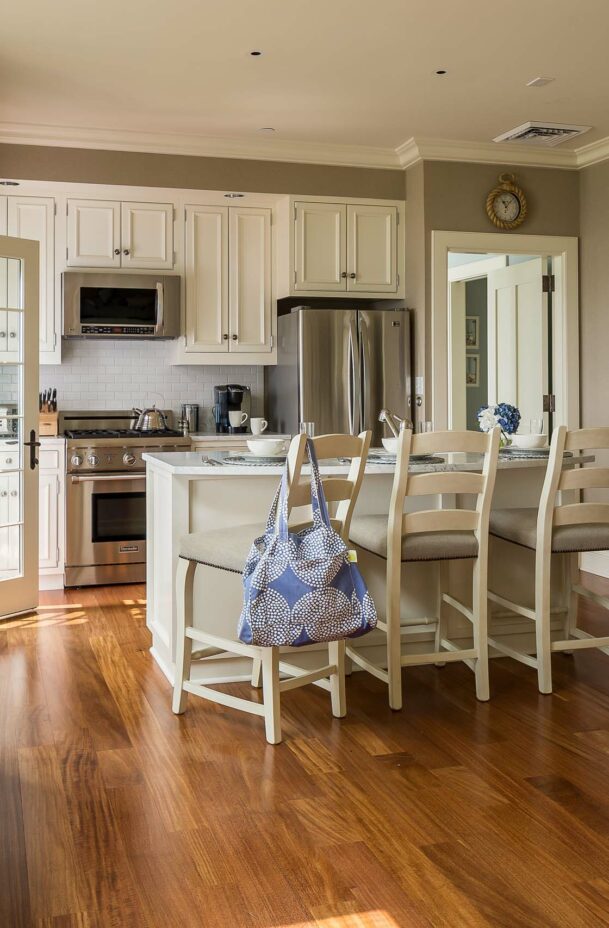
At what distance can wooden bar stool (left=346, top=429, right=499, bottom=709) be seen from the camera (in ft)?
10.4

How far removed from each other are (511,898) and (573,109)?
433 cm

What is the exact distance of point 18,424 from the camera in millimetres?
4793

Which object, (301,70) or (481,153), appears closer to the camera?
(301,70)

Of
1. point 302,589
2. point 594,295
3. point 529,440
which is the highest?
point 594,295

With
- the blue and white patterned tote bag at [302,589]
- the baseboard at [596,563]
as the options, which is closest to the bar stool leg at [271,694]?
the blue and white patterned tote bag at [302,589]

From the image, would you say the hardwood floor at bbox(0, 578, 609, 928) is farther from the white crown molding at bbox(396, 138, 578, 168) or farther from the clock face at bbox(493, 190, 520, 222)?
the white crown molding at bbox(396, 138, 578, 168)

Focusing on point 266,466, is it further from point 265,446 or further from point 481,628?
point 481,628

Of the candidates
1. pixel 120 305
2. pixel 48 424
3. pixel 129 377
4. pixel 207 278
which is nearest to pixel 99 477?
pixel 48 424

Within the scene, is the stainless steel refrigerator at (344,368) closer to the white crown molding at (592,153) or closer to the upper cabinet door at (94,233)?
the upper cabinet door at (94,233)

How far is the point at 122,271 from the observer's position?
5672mm

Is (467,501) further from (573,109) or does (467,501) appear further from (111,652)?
(573,109)

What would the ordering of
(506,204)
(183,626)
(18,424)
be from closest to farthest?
(183,626)
(18,424)
(506,204)

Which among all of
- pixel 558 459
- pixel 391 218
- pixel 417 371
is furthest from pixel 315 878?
pixel 391 218

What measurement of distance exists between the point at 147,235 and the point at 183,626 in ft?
10.5
